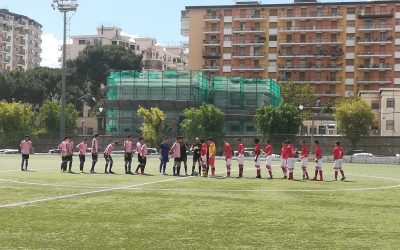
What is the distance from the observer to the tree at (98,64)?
118 metres

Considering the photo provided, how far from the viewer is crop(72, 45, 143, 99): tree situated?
117750mm

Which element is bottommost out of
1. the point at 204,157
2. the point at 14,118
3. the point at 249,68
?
the point at 204,157

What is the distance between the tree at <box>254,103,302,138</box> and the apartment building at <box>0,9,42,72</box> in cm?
9940

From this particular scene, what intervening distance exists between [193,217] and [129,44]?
146 m

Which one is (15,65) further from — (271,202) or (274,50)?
(271,202)

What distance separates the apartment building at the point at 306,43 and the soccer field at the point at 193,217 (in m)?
104

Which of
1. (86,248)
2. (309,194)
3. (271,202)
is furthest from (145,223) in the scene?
(309,194)

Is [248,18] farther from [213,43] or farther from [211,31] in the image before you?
[213,43]

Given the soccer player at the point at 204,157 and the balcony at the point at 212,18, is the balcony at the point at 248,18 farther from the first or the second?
the soccer player at the point at 204,157

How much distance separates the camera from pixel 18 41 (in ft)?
566

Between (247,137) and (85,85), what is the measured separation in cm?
4955

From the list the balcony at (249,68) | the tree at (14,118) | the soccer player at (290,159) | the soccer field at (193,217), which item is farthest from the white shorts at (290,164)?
the balcony at (249,68)

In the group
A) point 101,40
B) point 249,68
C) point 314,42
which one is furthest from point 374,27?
point 101,40

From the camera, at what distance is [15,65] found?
17125cm
